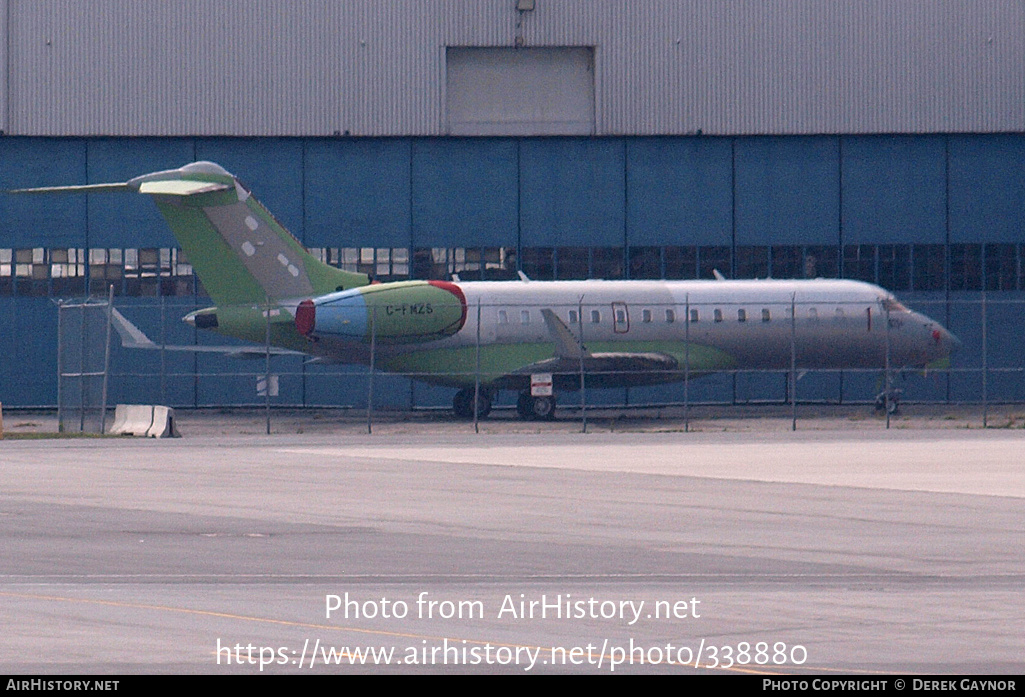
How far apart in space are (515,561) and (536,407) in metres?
26.1

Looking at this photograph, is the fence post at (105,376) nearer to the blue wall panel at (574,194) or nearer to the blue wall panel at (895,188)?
the blue wall panel at (574,194)

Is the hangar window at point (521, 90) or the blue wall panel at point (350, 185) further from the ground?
the hangar window at point (521, 90)

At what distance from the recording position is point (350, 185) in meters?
48.1

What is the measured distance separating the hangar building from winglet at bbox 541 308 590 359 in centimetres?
844

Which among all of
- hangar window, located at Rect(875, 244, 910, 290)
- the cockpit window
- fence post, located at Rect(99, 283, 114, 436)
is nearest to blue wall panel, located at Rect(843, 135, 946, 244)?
hangar window, located at Rect(875, 244, 910, 290)

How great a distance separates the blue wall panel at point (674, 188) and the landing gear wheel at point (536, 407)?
29.1 ft

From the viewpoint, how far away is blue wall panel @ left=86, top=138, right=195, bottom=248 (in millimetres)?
47781

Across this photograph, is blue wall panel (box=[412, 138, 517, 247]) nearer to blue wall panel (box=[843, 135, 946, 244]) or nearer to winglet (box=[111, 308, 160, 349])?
blue wall panel (box=[843, 135, 946, 244])

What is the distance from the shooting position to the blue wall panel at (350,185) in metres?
48.0

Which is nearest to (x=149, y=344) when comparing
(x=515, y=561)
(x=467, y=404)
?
(x=467, y=404)

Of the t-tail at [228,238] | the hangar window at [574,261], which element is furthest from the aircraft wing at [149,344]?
the hangar window at [574,261]

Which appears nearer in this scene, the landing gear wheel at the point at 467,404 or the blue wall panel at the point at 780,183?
the landing gear wheel at the point at 467,404
